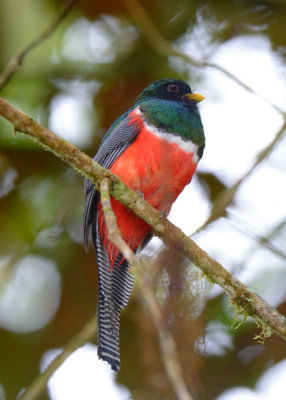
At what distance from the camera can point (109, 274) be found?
362 centimetres

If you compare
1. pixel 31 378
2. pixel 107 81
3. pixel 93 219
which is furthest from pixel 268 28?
pixel 31 378

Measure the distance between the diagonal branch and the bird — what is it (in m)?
0.29

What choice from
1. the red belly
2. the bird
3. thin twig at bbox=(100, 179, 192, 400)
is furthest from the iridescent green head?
thin twig at bbox=(100, 179, 192, 400)

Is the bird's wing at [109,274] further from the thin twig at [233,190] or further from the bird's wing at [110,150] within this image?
the thin twig at [233,190]

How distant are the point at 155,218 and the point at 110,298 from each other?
592 millimetres

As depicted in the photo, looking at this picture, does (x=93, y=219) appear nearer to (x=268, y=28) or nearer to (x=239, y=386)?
(x=239, y=386)

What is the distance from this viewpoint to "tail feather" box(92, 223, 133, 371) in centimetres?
328

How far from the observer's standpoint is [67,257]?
14.9ft

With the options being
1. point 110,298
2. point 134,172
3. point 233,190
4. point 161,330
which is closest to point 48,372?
point 110,298

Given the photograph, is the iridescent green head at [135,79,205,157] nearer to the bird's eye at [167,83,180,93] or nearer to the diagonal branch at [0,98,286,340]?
the bird's eye at [167,83,180,93]

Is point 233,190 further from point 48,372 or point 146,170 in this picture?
point 48,372

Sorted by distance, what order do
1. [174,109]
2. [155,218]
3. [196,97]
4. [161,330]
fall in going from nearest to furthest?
[161,330]
[155,218]
[174,109]
[196,97]

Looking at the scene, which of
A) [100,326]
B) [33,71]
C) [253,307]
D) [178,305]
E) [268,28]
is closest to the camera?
[178,305]

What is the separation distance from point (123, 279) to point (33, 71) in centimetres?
166
